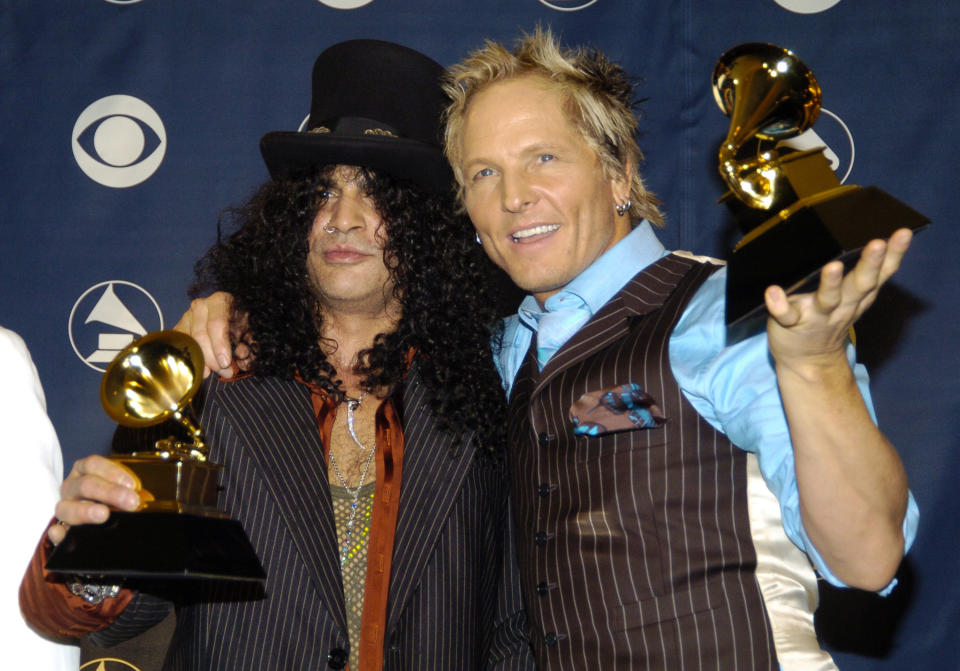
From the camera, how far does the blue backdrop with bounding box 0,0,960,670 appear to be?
247cm

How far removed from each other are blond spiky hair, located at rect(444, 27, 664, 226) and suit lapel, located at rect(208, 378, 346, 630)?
2.17ft

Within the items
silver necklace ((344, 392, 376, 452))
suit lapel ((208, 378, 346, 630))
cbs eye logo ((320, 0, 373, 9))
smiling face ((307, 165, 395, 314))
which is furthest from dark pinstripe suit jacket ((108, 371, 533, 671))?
cbs eye logo ((320, 0, 373, 9))

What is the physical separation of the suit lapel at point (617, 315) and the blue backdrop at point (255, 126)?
85cm

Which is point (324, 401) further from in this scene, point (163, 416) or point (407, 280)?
point (163, 416)

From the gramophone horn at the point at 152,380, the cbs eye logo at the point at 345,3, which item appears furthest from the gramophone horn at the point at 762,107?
the cbs eye logo at the point at 345,3

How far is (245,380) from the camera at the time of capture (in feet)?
6.81

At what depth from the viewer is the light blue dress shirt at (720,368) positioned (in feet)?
4.61

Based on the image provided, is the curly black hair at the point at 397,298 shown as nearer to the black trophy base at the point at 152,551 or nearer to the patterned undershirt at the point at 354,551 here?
the patterned undershirt at the point at 354,551

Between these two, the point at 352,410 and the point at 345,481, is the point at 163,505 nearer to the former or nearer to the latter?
the point at 345,481

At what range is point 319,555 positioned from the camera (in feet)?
6.09

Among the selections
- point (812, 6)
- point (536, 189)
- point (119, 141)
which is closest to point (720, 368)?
point (536, 189)

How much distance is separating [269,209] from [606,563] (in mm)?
1216

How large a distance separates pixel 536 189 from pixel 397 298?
0.57m

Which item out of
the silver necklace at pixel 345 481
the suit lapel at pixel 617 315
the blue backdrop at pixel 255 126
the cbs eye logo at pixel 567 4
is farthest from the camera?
the cbs eye logo at pixel 567 4
